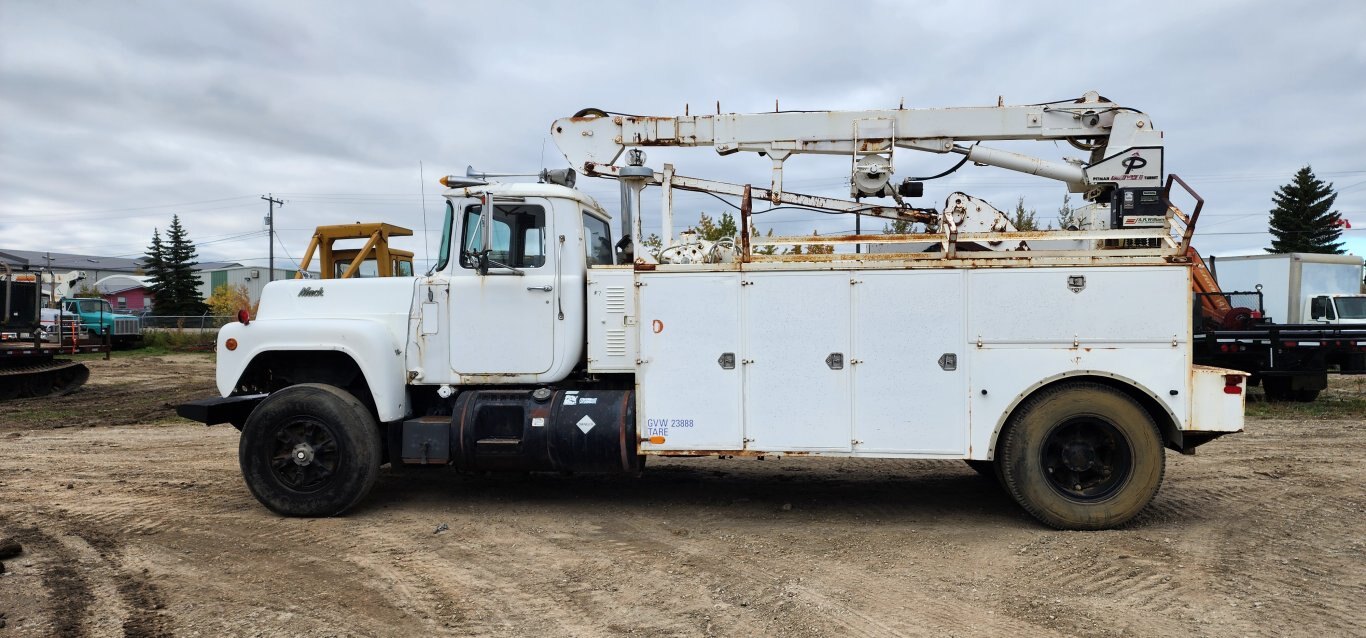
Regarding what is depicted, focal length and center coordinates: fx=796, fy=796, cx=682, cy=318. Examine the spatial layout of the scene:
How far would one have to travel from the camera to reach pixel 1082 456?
5754 millimetres

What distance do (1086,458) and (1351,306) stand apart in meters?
18.5

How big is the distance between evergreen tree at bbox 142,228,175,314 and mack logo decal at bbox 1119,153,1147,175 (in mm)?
58210

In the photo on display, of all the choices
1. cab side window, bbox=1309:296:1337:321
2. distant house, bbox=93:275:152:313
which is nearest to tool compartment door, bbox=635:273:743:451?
cab side window, bbox=1309:296:1337:321

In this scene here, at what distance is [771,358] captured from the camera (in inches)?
233

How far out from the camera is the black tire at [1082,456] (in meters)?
5.65

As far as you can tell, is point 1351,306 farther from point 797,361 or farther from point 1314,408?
point 797,361

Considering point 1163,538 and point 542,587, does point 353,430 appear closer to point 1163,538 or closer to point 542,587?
point 542,587

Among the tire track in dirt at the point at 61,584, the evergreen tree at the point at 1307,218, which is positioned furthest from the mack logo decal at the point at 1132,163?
the evergreen tree at the point at 1307,218

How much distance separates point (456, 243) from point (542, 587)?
2.94 m

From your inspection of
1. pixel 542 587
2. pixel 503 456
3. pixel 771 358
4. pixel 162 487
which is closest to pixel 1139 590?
pixel 771 358

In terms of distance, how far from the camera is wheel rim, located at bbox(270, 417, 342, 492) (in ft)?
20.3

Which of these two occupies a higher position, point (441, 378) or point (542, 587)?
→ point (441, 378)

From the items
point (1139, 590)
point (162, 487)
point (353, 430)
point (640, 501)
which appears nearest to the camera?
point (1139, 590)

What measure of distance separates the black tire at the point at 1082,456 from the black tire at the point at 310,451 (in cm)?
484
